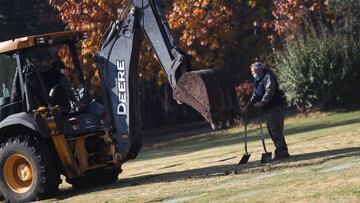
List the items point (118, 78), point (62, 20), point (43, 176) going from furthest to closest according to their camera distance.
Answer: point (62, 20) → point (118, 78) → point (43, 176)

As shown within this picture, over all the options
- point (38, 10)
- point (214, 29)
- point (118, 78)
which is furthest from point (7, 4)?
point (118, 78)

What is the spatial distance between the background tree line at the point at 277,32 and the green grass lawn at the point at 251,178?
947 cm

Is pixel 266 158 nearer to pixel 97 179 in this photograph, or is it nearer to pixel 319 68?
pixel 97 179

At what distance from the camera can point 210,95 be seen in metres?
14.1

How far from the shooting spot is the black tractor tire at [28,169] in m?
14.1

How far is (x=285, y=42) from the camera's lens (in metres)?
31.2

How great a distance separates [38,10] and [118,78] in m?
19.1

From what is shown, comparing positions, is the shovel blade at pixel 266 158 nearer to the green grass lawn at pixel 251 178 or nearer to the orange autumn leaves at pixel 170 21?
the green grass lawn at pixel 251 178

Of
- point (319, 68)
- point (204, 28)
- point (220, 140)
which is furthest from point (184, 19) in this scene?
point (220, 140)

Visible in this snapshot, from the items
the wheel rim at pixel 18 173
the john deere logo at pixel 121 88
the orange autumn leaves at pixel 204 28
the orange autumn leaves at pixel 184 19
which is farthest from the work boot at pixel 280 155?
the orange autumn leaves at pixel 204 28

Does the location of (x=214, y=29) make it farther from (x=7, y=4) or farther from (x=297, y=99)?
(x=7, y=4)

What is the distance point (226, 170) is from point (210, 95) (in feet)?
5.85

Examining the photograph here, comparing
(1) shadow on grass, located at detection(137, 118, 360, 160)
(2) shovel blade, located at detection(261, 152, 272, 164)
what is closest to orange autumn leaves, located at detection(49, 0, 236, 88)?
(1) shadow on grass, located at detection(137, 118, 360, 160)

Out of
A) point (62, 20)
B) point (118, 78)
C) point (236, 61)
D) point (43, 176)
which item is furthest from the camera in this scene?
point (236, 61)
